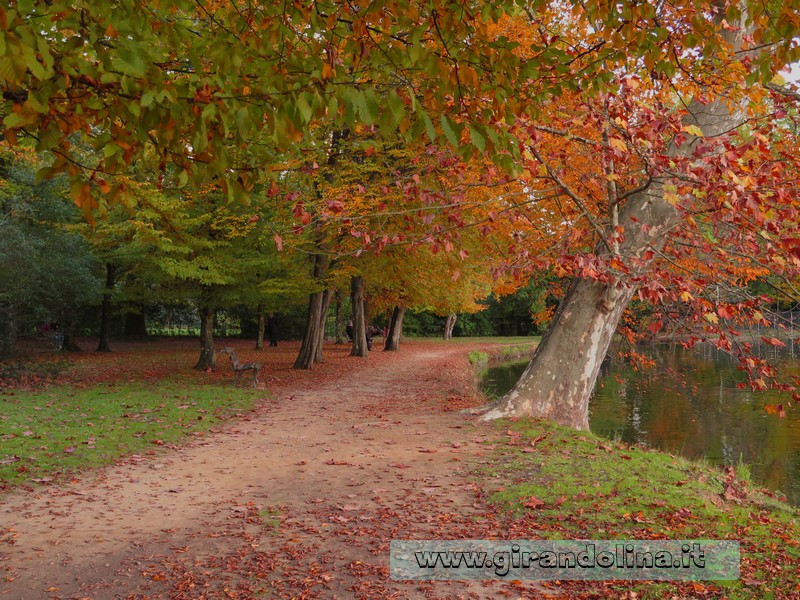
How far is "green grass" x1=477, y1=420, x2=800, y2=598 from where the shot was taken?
5066 mm

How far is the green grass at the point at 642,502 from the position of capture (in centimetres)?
507

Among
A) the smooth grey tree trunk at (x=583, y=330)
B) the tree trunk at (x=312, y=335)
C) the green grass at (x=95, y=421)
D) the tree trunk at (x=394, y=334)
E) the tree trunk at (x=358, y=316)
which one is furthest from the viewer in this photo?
the tree trunk at (x=394, y=334)

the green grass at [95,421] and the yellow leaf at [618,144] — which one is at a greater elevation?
the yellow leaf at [618,144]

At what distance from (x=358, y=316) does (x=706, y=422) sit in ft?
48.9

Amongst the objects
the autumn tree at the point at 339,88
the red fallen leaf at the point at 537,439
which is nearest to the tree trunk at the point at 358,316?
the red fallen leaf at the point at 537,439

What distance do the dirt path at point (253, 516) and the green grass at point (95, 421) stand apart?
22.8 inches

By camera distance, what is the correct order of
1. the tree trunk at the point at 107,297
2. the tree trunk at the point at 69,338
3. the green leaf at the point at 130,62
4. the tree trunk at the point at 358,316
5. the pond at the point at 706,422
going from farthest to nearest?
the tree trunk at the point at 69,338 < the tree trunk at the point at 107,297 < the tree trunk at the point at 358,316 < the pond at the point at 706,422 < the green leaf at the point at 130,62

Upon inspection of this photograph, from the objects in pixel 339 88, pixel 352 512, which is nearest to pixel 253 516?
pixel 352 512

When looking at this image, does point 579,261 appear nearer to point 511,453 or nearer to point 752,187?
point 752,187

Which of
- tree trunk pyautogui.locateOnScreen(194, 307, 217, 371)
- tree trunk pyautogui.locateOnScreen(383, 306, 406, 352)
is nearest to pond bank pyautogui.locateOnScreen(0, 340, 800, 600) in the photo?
tree trunk pyautogui.locateOnScreen(194, 307, 217, 371)

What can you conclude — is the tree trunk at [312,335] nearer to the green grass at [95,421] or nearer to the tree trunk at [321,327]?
the tree trunk at [321,327]

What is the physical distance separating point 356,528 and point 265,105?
4063mm

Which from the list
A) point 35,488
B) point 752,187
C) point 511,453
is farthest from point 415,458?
→ point 752,187

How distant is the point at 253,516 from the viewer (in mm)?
6406
